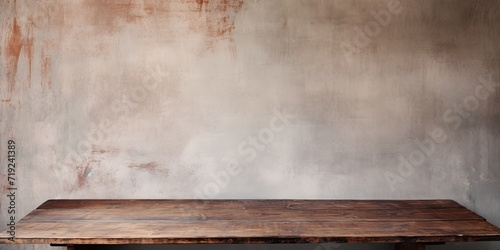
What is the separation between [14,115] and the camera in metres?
2.91

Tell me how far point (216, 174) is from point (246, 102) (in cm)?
56

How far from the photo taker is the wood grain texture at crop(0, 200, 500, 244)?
6.89 feet

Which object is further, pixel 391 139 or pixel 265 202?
pixel 391 139

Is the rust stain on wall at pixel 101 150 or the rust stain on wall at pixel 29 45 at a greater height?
the rust stain on wall at pixel 29 45

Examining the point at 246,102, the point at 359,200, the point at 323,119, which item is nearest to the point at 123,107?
the point at 246,102

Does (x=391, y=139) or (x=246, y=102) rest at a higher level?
(x=246, y=102)

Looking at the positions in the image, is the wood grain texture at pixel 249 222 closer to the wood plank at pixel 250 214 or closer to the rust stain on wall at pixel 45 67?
the wood plank at pixel 250 214

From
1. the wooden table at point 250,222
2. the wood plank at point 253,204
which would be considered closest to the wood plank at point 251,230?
the wooden table at point 250,222

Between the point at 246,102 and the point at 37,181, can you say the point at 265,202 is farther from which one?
the point at 37,181

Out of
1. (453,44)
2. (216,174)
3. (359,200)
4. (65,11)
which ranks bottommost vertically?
(359,200)

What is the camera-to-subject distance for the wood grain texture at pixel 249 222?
2.10m

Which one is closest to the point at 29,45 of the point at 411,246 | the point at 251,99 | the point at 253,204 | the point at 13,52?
the point at 13,52

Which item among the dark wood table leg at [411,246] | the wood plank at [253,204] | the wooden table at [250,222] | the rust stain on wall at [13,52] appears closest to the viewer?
the wooden table at [250,222]

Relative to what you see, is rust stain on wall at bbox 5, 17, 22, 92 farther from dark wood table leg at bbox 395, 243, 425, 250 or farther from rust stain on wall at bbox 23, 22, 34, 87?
dark wood table leg at bbox 395, 243, 425, 250
